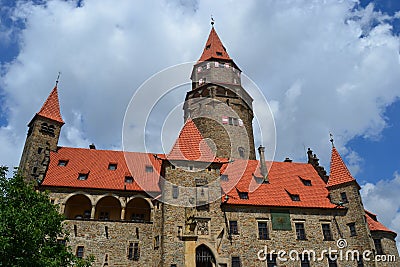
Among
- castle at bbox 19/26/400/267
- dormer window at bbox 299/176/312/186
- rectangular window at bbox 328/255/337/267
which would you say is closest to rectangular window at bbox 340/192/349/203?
castle at bbox 19/26/400/267

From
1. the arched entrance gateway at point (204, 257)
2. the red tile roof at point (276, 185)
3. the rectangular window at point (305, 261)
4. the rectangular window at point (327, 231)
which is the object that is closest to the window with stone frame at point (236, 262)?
the arched entrance gateway at point (204, 257)

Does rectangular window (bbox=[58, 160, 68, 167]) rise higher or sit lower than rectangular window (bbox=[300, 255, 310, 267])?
higher

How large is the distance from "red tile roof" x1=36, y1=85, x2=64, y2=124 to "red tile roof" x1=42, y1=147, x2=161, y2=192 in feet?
9.62

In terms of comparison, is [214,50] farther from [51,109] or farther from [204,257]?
[204,257]

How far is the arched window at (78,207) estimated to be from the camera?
92.2 feet

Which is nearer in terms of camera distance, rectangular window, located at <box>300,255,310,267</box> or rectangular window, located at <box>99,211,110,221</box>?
rectangular window, located at <box>300,255,310,267</box>

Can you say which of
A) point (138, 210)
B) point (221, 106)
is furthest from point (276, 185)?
point (138, 210)

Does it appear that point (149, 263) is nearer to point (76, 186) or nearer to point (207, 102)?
point (76, 186)

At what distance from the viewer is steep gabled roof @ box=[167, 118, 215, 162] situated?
27844 millimetres

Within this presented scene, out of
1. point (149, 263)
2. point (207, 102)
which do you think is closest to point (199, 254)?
point (149, 263)

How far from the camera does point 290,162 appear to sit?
35250mm

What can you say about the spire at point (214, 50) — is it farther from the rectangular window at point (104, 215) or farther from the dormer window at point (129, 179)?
the rectangular window at point (104, 215)

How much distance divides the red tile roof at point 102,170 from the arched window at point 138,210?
1242mm

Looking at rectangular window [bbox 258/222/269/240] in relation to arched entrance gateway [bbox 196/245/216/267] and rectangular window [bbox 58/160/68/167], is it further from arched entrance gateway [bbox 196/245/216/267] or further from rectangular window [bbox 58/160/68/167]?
rectangular window [bbox 58/160/68/167]
